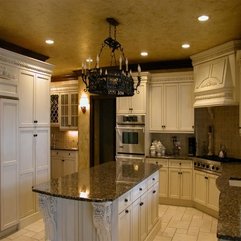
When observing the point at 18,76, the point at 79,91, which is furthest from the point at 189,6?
the point at 79,91

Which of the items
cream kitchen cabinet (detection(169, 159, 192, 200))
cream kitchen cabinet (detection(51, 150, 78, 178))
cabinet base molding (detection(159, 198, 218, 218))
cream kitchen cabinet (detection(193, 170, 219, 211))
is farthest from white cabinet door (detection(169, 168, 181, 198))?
cream kitchen cabinet (detection(51, 150, 78, 178))

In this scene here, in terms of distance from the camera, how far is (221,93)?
442cm

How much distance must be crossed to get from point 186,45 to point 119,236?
3.20m

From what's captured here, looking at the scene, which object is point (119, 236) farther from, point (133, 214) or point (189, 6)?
point (189, 6)

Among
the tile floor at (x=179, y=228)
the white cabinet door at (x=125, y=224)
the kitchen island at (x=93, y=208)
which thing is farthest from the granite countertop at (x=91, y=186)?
the tile floor at (x=179, y=228)

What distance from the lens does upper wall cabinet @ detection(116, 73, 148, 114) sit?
5.55 m

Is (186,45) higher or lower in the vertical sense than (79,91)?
higher

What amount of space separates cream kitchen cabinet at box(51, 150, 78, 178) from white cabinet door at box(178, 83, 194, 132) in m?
2.79

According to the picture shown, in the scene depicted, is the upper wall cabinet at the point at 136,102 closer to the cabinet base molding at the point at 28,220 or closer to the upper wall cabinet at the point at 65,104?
the upper wall cabinet at the point at 65,104

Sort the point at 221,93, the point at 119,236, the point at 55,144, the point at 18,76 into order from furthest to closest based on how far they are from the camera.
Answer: the point at 55,144 < the point at 221,93 < the point at 18,76 < the point at 119,236

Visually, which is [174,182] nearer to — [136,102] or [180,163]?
[180,163]

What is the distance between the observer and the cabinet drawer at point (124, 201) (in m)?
2.63

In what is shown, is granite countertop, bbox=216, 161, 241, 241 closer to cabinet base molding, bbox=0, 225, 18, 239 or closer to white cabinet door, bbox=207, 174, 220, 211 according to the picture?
white cabinet door, bbox=207, 174, 220, 211

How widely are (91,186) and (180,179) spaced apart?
290cm
